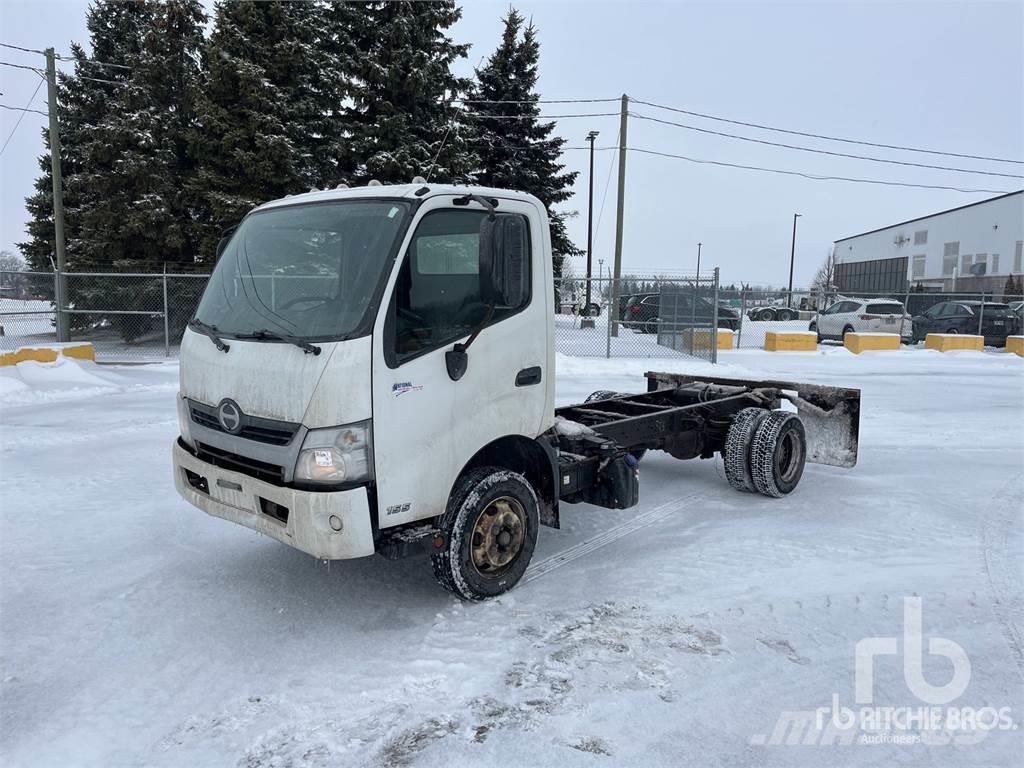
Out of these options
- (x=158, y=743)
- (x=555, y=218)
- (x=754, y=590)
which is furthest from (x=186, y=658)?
(x=555, y=218)

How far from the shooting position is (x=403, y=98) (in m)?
22.2

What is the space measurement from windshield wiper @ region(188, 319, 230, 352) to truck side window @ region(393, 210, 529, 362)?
41.3 inches

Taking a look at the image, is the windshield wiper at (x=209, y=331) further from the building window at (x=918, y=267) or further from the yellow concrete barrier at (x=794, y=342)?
the building window at (x=918, y=267)

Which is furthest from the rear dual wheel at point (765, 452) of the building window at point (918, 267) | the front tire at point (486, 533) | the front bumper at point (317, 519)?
the building window at point (918, 267)

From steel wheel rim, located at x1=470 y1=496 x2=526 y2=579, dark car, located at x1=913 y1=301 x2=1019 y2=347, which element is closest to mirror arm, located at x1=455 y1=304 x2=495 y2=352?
steel wheel rim, located at x1=470 y1=496 x2=526 y2=579

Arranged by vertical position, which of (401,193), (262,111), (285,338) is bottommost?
(285,338)

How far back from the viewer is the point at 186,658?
378 centimetres

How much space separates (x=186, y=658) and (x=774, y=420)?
530 centimetres

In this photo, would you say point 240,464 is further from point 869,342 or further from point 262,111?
point 869,342

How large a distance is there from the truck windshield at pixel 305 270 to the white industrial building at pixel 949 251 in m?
51.7

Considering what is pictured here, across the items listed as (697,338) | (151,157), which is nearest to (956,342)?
(697,338)

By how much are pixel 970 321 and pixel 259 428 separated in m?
27.5

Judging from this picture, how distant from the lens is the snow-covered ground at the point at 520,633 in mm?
3107

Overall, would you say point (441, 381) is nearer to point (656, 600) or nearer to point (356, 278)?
point (356, 278)
